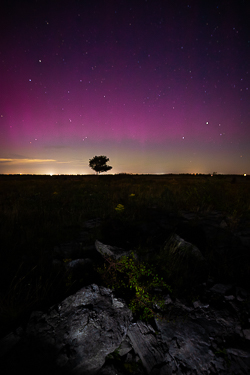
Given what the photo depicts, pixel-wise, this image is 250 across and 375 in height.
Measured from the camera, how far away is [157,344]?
6.22ft

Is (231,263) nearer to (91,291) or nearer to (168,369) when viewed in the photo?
(168,369)

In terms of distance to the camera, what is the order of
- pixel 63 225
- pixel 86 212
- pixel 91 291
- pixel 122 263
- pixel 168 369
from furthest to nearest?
pixel 86 212
pixel 63 225
pixel 122 263
pixel 91 291
pixel 168 369

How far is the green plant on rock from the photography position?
90.6 inches

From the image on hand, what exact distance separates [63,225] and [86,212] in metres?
1.52

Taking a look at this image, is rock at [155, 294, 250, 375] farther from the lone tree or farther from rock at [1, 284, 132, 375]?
the lone tree

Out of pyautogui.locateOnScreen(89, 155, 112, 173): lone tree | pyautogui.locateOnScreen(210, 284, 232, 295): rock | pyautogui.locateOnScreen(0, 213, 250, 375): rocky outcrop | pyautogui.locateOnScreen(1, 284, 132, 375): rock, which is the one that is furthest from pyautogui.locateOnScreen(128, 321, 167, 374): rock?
pyautogui.locateOnScreen(89, 155, 112, 173): lone tree

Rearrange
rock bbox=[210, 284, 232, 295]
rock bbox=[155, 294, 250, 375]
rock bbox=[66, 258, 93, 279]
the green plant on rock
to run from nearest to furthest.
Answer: rock bbox=[155, 294, 250, 375] < the green plant on rock < rock bbox=[210, 284, 232, 295] < rock bbox=[66, 258, 93, 279]

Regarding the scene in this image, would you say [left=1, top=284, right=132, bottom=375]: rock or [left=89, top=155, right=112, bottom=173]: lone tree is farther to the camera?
[left=89, top=155, right=112, bottom=173]: lone tree

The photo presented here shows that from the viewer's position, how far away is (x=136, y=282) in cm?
262

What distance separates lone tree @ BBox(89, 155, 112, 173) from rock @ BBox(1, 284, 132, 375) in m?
56.5

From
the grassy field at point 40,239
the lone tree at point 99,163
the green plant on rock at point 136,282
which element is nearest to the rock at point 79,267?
the grassy field at point 40,239

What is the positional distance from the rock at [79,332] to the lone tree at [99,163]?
185ft

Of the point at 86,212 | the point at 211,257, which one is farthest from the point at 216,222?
the point at 86,212

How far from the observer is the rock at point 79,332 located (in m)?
1.78
